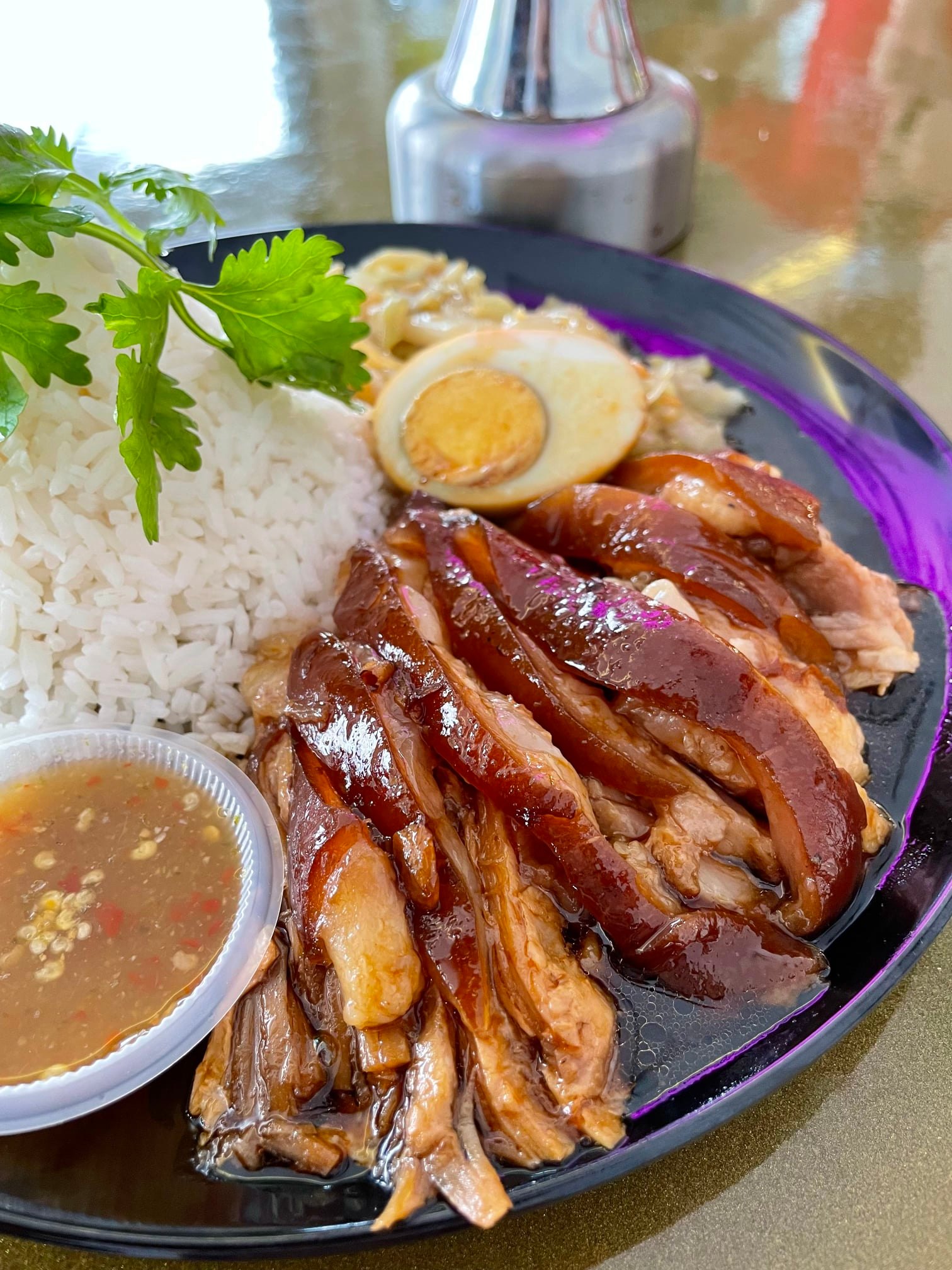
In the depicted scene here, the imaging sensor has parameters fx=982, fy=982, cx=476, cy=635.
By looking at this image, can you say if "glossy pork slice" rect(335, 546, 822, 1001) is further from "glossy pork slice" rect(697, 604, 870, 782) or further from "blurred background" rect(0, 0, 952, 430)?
"blurred background" rect(0, 0, 952, 430)

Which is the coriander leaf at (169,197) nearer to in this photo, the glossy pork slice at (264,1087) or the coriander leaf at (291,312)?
the coriander leaf at (291,312)

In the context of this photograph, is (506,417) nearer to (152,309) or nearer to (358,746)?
(152,309)

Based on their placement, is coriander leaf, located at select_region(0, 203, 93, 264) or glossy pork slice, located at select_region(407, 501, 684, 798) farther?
coriander leaf, located at select_region(0, 203, 93, 264)

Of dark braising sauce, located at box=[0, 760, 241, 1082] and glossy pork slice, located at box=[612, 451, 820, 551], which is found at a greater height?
glossy pork slice, located at box=[612, 451, 820, 551]

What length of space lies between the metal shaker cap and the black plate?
1420 mm

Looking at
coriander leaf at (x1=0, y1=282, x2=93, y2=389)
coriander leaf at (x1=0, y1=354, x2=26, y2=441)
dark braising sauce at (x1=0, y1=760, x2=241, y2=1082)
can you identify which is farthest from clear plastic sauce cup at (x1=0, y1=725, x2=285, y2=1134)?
coriander leaf at (x1=0, y1=282, x2=93, y2=389)

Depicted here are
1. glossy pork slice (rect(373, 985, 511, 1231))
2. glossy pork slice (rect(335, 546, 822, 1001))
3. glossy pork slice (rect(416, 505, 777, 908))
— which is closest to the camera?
glossy pork slice (rect(373, 985, 511, 1231))

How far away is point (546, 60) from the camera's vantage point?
10.6ft

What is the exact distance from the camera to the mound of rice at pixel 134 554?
206cm

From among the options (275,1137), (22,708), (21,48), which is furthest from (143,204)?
(275,1137)

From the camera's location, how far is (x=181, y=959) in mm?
1519

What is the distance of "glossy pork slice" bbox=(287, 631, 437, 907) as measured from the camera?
5.12 ft

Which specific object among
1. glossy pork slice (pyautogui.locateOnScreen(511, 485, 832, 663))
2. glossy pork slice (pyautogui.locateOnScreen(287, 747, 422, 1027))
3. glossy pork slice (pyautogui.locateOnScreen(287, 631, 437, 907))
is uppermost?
glossy pork slice (pyautogui.locateOnScreen(511, 485, 832, 663))

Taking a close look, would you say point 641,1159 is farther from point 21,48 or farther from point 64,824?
point 21,48
